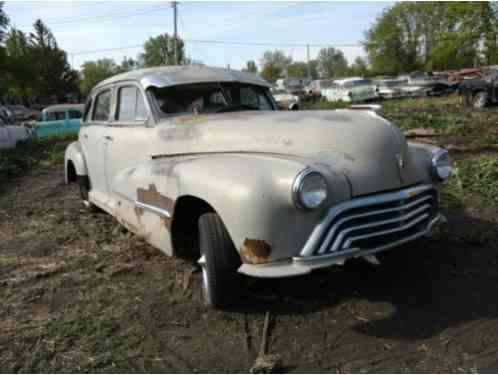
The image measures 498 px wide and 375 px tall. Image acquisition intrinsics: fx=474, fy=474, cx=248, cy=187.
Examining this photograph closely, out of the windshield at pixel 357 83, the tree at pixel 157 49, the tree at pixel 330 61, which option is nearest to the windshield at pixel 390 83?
the windshield at pixel 357 83

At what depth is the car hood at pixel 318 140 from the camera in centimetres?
317

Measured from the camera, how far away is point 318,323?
10.5ft

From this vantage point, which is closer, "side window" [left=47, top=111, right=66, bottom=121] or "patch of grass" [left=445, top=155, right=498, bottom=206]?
"patch of grass" [left=445, top=155, right=498, bottom=206]

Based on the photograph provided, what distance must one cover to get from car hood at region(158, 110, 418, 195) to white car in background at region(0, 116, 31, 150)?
34.4 feet

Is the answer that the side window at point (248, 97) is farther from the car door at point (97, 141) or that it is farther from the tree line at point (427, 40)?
the tree line at point (427, 40)

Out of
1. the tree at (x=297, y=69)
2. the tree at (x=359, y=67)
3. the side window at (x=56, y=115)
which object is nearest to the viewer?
the side window at (x=56, y=115)

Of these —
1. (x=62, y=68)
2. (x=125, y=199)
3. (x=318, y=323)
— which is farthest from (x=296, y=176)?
(x=62, y=68)

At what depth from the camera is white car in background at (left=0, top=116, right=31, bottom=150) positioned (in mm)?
12773

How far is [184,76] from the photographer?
15.1ft

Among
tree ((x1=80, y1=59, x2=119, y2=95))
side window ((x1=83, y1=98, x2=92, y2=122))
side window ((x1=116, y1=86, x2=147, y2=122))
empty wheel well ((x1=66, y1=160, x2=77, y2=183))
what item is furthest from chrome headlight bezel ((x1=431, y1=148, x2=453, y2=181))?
tree ((x1=80, y1=59, x2=119, y2=95))

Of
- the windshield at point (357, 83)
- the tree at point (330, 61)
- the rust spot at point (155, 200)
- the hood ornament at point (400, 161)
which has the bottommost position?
the rust spot at point (155, 200)

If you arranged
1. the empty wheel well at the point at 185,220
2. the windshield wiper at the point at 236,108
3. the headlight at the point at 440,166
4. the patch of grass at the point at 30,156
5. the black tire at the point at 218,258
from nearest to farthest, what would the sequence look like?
the black tire at the point at 218,258
the empty wheel well at the point at 185,220
the headlight at the point at 440,166
the windshield wiper at the point at 236,108
the patch of grass at the point at 30,156

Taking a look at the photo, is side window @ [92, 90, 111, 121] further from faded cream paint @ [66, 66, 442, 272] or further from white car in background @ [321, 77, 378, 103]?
white car in background @ [321, 77, 378, 103]

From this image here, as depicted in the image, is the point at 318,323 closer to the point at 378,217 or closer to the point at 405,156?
the point at 378,217
